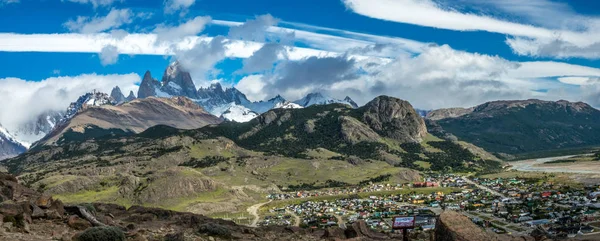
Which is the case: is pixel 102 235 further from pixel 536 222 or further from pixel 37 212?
pixel 536 222

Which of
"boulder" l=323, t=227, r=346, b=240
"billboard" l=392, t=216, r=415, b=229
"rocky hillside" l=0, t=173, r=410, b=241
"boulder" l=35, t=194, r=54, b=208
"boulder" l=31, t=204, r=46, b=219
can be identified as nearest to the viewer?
"billboard" l=392, t=216, r=415, b=229

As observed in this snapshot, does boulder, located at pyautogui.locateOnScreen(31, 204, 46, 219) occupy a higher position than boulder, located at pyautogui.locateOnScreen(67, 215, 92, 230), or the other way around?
boulder, located at pyautogui.locateOnScreen(31, 204, 46, 219)

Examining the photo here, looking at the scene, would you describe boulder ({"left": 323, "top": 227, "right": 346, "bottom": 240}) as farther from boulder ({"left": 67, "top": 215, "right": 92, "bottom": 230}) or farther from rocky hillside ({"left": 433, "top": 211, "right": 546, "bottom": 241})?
boulder ({"left": 67, "top": 215, "right": 92, "bottom": 230})

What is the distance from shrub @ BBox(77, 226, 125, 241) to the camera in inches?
1489

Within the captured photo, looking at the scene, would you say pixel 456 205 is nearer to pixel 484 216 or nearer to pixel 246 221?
pixel 484 216

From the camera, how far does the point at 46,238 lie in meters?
38.3

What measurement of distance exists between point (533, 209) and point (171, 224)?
147 meters

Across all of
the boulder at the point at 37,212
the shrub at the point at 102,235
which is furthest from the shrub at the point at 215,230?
the boulder at the point at 37,212

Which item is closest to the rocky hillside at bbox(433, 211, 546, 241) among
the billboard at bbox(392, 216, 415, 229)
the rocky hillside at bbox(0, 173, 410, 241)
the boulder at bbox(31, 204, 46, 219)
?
the billboard at bbox(392, 216, 415, 229)

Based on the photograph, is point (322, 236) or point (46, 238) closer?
point (46, 238)

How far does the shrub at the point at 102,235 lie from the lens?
1489 inches

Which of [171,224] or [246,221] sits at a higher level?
[171,224]

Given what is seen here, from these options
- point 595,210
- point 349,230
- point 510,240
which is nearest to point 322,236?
point 349,230

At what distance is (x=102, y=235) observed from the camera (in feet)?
125
